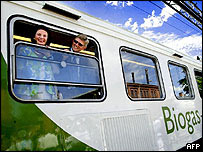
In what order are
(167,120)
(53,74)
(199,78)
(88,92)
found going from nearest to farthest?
1. (53,74)
2. (88,92)
3. (167,120)
4. (199,78)

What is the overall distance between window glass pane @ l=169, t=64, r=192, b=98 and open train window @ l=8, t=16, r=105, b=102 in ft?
7.03

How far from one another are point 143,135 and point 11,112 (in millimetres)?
1731

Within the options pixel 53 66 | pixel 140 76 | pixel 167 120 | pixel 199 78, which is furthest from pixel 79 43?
pixel 199 78

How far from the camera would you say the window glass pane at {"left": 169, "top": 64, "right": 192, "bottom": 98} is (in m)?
3.80

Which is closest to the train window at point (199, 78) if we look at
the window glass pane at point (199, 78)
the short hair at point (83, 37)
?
the window glass pane at point (199, 78)

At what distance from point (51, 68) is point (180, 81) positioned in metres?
3.28

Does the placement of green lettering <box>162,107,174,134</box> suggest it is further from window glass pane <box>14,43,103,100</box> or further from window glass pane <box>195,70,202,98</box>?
window glass pane <box>195,70,202,98</box>

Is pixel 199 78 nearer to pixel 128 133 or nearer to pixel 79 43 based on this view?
pixel 128 133

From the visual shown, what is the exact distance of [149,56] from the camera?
10.9ft

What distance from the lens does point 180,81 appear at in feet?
13.7

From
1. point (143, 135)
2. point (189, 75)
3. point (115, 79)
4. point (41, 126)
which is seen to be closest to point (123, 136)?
point (143, 135)

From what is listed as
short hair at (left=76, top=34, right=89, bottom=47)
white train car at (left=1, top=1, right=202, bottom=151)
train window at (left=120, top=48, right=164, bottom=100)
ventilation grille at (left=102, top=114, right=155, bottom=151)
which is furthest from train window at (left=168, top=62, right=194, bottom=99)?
short hair at (left=76, top=34, right=89, bottom=47)

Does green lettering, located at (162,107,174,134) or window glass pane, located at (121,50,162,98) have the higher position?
window glass pane, located at (121,50,162,98)

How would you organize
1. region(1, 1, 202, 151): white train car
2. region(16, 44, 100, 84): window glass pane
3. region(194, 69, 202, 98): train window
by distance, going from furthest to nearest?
region(194, 69, 202, 98): train window → region(16, 44, 100, 84): window glass pane → region(1, 1, 202, 151): white train car
